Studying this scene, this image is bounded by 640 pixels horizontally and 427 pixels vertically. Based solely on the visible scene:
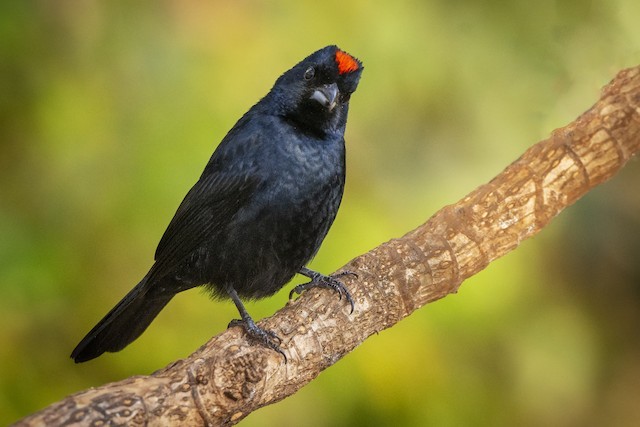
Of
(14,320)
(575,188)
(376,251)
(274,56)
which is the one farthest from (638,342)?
(14,320)

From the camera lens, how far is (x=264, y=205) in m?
3.34

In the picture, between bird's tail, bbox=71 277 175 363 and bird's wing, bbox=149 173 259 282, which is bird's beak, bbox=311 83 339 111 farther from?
bird's tail, bbox=71 277 175 363

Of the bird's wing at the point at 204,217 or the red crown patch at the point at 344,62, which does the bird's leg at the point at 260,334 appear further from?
the red crown patch at the point at 344,62

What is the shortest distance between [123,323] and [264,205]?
33.9 inches

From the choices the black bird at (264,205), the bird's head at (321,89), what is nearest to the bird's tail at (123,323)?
the black bird at (264,205)

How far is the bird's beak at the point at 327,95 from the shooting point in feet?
11.2

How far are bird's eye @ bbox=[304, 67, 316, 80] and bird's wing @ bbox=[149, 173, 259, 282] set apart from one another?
52 cm

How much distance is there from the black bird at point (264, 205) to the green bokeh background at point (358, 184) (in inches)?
24.3

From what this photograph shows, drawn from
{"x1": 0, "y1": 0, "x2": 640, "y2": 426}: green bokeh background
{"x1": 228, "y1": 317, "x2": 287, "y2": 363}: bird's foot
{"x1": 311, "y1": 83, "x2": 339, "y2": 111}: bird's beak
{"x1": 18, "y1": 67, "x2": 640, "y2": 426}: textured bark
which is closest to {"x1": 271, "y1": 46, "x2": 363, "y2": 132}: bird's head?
{"x1": 311, "y1": 83, "x2": 339, "y2": 111}: bird's beak

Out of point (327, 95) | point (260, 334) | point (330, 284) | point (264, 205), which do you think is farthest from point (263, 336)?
point (327, 95)

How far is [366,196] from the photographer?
14.3ft

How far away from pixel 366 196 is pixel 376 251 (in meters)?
0.99

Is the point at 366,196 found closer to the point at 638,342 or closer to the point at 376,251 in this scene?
the point at 376,251

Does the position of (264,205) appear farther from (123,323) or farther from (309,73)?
(123,323)
